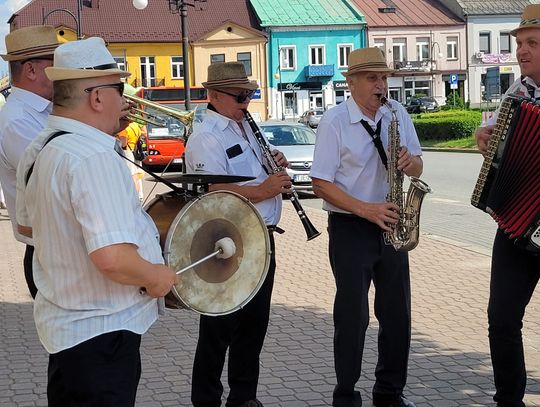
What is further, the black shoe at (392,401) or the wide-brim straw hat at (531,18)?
the black shoe at (392,401)

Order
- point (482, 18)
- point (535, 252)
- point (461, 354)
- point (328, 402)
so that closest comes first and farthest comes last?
point (535, 252), point (328, 402), point (461, 354), point (482, 18)

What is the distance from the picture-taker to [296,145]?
1969 centimetres

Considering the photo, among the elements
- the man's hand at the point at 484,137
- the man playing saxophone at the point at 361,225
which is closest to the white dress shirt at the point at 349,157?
the man playing saxophone at the point at 361,225

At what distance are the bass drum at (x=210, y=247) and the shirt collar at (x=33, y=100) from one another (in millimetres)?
1014

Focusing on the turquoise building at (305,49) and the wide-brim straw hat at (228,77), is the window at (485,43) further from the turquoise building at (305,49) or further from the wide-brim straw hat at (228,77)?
the wide-brim straw hat at (228,77)

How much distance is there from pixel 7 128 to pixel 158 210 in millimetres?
1121

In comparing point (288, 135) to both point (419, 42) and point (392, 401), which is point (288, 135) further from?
point (419, 42)

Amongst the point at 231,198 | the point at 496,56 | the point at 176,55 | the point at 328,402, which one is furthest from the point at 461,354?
the point at 496,56

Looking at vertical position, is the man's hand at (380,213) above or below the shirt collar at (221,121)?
below

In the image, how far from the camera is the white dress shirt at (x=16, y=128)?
439 cm

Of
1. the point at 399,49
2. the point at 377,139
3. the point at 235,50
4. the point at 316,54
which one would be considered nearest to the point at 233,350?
the point at 377,139

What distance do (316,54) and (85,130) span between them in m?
65.3

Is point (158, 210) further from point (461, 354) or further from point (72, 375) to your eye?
point (461, 354)

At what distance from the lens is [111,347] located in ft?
10.5
